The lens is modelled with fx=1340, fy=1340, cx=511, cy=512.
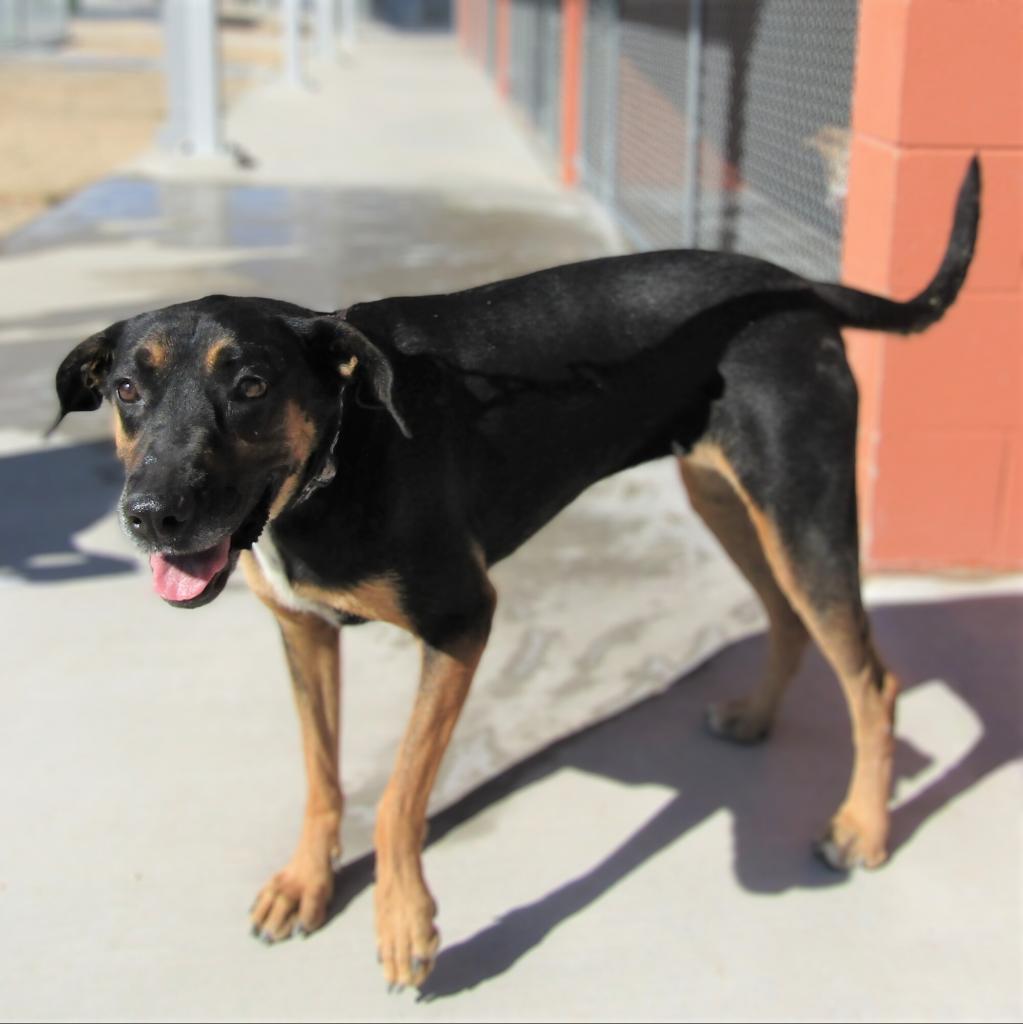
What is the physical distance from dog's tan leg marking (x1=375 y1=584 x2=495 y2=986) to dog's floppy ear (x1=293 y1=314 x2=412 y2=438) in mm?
502

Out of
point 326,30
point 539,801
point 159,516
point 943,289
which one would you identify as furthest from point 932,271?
point 326,30

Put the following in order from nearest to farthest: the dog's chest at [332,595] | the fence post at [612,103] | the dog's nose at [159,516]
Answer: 1. the dog's nose at [159,516]
2. the dog's chest at [332,595]
3. the fence post at [612,103]

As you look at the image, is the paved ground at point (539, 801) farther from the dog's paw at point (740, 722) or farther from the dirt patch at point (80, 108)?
the dirt patch at point (80, 108)

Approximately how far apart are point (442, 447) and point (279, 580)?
0.42 metres

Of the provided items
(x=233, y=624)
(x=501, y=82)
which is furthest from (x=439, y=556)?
(x=501, y=82)

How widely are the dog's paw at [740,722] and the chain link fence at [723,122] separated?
85.9 inches

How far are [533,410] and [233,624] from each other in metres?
1.72

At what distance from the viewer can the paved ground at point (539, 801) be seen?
2699 mm

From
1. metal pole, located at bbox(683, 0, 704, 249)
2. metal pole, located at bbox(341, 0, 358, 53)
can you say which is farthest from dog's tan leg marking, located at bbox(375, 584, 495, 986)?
metal pole, located at bbox(341, 0, 358, 53)

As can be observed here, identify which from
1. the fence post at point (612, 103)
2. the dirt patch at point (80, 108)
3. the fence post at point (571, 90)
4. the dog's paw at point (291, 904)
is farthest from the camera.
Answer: the dirt patch at point (80, 108)

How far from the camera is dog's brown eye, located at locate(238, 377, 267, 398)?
2.35m

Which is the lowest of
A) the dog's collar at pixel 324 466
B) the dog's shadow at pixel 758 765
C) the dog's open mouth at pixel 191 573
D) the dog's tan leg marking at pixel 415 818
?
the dog's shadow at pixel 758 765

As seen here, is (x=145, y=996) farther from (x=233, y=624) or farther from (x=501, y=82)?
(x=501, y=82)

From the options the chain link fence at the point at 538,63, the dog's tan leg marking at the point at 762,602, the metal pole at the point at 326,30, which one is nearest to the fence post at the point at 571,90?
the chain link fence at the point at 538,63
